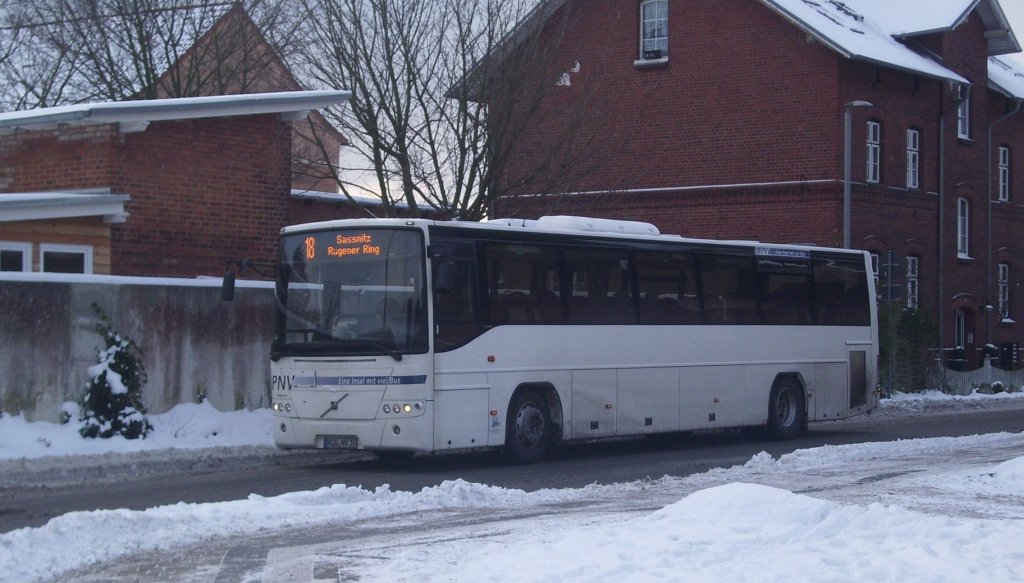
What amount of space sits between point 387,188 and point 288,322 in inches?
366

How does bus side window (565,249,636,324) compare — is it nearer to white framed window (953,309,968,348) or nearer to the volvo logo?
the volvo logo

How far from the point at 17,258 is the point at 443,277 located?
739cm

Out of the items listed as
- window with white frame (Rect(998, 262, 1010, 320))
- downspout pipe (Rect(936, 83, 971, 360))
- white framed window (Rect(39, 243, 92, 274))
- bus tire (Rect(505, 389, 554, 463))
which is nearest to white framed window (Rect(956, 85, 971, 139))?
downspout pipe (Rect(936, 83, 971, 360))

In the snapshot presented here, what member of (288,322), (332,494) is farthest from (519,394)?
(332,494)

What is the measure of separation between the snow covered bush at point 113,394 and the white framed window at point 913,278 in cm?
2753

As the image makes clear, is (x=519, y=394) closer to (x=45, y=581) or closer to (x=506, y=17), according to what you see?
(x=45, y=581)

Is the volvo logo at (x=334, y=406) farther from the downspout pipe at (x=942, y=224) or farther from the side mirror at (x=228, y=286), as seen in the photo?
the downspout pipe at (x=942, y=224)

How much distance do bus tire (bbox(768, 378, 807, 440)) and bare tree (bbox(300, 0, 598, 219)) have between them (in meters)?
6.63

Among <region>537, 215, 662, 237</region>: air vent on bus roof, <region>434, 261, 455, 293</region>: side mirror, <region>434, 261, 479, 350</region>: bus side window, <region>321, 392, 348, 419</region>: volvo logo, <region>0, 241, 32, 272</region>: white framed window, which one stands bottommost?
<region>321, 392, 348, 419</region>: volvo logo

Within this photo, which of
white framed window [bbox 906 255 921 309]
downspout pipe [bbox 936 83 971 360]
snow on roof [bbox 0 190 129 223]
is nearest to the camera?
snow on roof [bbox 0 190 129 223]

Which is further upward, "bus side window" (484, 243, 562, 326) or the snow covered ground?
"bus side window" (484, 243, 562, 326)

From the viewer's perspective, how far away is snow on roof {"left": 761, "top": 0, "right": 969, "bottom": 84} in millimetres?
36562

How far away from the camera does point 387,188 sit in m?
25.8

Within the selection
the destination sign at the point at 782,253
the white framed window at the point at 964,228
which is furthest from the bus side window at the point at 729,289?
the white framed window at the point at 964,228
